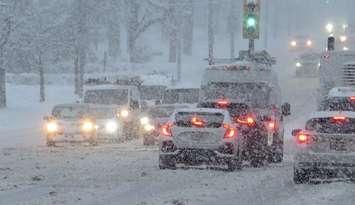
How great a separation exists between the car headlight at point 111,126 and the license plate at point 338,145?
15.0 m

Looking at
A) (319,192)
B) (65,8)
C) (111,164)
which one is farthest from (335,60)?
(65,8)

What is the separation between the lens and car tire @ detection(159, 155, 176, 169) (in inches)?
852

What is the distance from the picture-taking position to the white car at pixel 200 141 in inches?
847

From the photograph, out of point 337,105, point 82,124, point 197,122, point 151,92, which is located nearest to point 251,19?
point 82,124

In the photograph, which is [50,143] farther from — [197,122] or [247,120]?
[197,122]

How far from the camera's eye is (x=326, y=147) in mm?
18953

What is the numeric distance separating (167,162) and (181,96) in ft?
50.7

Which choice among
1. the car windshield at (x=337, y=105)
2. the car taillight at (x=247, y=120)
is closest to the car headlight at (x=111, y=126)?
the car taillight at (x=247, y=120)

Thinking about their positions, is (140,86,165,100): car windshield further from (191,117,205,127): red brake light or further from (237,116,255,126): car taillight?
(191,117,205,127): red brake light

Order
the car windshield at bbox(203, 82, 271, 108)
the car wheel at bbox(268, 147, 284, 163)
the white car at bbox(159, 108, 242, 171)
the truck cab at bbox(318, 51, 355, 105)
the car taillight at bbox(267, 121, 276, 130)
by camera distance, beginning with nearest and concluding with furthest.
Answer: the white car at bbox(159, 108, 242, 171), the car wheel at bbox(268, 147, 284, 163), the car taillight at bbox(267, 121, 276, 130), the car windshield at bbox(203, 82, 271, 108), the truck cab at bbox(318, 51, 355, 105)

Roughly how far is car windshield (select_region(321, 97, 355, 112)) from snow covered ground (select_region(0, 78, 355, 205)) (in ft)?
5.70

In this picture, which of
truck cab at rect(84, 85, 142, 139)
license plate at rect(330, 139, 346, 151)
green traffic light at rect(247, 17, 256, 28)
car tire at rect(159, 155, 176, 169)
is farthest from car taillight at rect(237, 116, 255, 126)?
truck cab at rect(84, 85, 142, 139)

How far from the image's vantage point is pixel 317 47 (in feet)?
355

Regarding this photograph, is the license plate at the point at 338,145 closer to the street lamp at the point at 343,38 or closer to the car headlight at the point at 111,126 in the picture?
the car headlight at the point at 111,126
